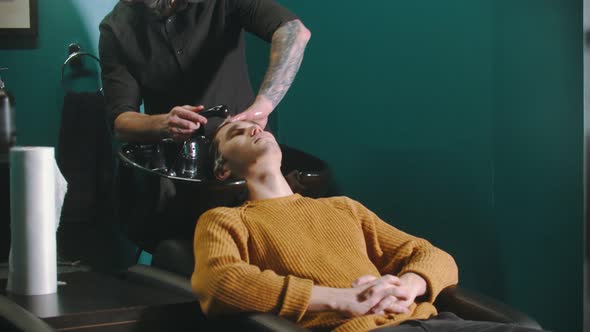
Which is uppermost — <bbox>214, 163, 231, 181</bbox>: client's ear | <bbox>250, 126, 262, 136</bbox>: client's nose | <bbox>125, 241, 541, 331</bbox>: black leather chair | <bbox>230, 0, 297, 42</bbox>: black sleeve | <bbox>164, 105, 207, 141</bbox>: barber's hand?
<bbox>230, 0, 297, 42</bbox>: black sleeve

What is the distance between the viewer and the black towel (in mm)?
2740

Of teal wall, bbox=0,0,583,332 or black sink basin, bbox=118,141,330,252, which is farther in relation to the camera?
teal wall, bbox=0,0,583,332

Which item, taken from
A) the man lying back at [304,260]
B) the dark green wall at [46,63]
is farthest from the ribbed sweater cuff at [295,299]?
the dark green wall at [46,63]

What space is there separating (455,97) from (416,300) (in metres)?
0.97

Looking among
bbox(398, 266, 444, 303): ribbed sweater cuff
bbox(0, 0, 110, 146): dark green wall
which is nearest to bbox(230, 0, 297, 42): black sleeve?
bbox(0, 0, 110, 146): dark green wall

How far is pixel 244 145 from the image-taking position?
→ 1946 millimetres

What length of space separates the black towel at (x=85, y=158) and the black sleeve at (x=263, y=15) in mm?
618

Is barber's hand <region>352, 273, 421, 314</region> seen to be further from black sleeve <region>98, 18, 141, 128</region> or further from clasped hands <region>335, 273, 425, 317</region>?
black sleeve <region>98, 18, 141, 128</region>

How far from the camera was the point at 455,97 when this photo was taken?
258 cm

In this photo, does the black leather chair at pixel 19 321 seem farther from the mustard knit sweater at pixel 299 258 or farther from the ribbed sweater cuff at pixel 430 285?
the ribbed sweater cuff at pixel 430 285

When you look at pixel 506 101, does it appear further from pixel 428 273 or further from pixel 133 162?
pixel 133 162

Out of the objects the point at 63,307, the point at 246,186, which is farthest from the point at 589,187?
the point at 63,307

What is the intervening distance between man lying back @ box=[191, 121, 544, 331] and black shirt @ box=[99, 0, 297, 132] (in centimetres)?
55

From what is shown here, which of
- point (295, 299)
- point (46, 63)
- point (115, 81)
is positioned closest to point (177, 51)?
point (115, 81)
